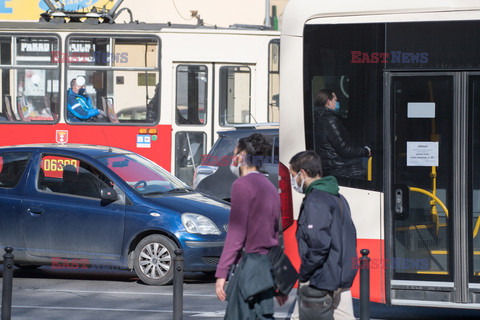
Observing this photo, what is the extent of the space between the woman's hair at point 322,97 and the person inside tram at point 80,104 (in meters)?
8.05

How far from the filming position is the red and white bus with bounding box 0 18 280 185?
15.8 meters

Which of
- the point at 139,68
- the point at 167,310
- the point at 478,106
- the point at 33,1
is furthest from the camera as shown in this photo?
the point at 33,1

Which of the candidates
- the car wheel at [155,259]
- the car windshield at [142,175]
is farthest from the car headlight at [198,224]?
the car windshield at [142,175]

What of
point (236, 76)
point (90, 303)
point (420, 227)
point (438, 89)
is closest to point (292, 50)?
point (438, 89)

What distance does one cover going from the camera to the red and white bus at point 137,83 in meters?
15.8

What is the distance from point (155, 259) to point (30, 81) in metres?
6.17

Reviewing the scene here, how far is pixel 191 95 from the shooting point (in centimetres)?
1608

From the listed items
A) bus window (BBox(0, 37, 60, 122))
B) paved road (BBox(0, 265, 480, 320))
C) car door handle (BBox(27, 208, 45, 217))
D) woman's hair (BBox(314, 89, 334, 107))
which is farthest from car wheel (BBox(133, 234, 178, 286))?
bus window (BBox(0, 37, 60, 122))

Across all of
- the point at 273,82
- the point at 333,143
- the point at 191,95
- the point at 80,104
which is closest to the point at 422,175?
the point at 333,143

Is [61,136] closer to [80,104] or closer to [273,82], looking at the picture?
[80,104]

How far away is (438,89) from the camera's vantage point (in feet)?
26.6

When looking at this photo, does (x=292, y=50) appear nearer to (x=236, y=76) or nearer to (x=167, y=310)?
(x=167, y=310)

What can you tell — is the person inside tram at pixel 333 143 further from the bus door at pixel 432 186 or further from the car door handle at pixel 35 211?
the car door handle at pixel 35 211

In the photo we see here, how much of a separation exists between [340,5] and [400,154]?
1.49 metres
